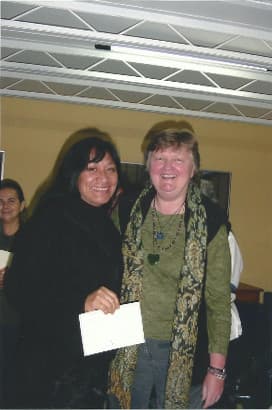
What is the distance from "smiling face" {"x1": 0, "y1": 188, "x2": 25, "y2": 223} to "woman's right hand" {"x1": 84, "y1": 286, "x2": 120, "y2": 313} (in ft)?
5.45

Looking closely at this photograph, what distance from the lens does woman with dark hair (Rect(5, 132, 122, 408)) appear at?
4.39ft

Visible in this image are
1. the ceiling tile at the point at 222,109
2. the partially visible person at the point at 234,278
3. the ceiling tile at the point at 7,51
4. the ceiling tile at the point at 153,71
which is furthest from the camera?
the ceiling tile at the point at 222,109

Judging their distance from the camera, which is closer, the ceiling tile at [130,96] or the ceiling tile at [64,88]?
the ceiling tile at [64,88]

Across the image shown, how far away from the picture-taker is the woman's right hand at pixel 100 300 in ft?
4.37

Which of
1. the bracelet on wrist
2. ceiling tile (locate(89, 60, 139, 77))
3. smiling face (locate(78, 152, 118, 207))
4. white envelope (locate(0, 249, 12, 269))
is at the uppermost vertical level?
ceiling tile (locate(89, 60, 139, 77))

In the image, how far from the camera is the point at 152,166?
161 centimetres

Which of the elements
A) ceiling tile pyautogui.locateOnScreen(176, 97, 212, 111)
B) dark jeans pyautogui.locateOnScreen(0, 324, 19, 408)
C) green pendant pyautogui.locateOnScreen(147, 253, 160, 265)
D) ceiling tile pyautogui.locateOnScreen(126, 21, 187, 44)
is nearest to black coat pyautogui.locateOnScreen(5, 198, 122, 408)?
dark jeans pyautogui.locateOnScreen(0, 324, 19, 408)

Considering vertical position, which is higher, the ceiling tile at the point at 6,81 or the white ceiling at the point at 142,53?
the ceiling tile at the point at 6,81

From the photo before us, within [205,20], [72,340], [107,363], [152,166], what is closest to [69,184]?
[152,166]

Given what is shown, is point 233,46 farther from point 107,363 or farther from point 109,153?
point 107,363

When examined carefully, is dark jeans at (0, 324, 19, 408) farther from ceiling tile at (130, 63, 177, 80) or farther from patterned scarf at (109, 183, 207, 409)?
ceiling tile at (130, 63, 177, 80)

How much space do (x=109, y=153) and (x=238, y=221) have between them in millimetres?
3719

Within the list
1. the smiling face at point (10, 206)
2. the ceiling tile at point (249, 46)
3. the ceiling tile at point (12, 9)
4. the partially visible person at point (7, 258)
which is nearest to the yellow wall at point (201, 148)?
the partially visible person at point (7, 258)

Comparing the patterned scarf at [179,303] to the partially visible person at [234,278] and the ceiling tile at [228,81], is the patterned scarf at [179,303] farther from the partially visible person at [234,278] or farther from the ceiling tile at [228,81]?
the ceiling tile at [228,81]
